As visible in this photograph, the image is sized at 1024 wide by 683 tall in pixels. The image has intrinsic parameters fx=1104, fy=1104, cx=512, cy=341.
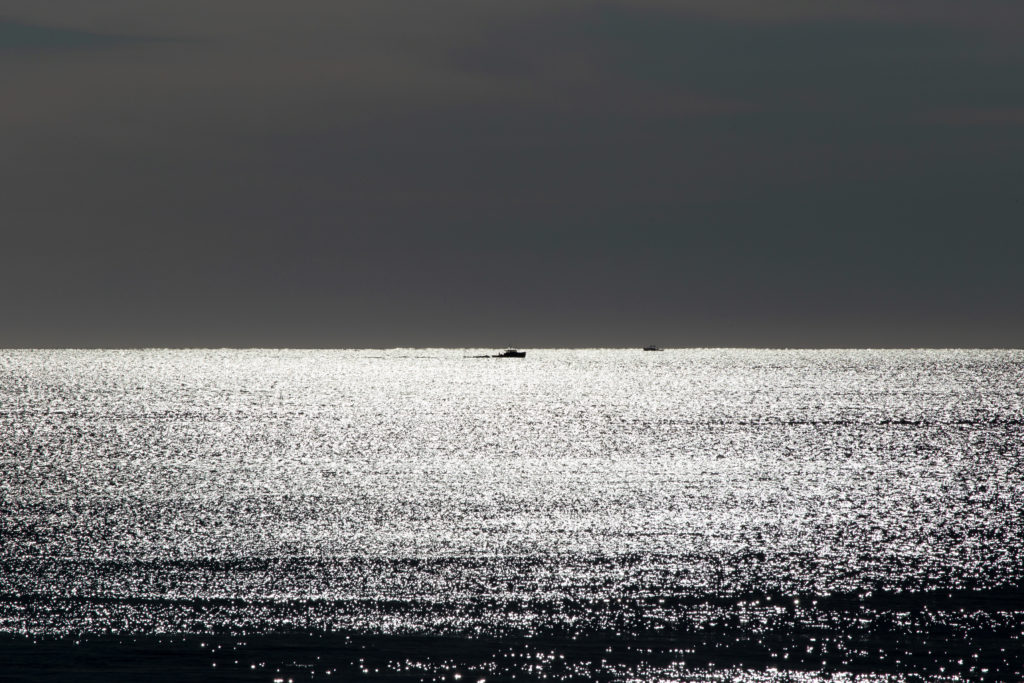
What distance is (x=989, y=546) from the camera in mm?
62000

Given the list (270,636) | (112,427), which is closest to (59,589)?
(270,636)

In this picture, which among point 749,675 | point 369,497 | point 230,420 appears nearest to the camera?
point 749,675

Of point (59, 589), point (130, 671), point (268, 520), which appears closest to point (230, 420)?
point (268, 520)

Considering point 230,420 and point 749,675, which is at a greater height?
point 230,420

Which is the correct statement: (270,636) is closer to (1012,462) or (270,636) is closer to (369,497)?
(369,497)

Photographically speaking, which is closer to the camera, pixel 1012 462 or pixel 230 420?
pixel 1012 462

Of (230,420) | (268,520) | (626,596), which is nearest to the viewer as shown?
(626,596)

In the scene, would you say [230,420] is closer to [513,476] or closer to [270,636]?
[513,476]

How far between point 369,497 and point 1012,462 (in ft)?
230

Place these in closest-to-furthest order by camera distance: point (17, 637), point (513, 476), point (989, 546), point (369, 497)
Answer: point (17, 637)
point (989, 546)
point (369, 497)
point (513, 476)

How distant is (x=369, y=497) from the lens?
8688 centimetres

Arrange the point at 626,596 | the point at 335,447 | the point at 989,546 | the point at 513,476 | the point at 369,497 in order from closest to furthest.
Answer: the point at 626,596 → the point at 989,546 → the point at 369,497 → the point at 513,476 → the point at 335,447

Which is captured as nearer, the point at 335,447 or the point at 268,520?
the point at 268,520

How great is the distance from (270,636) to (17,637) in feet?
30.2
